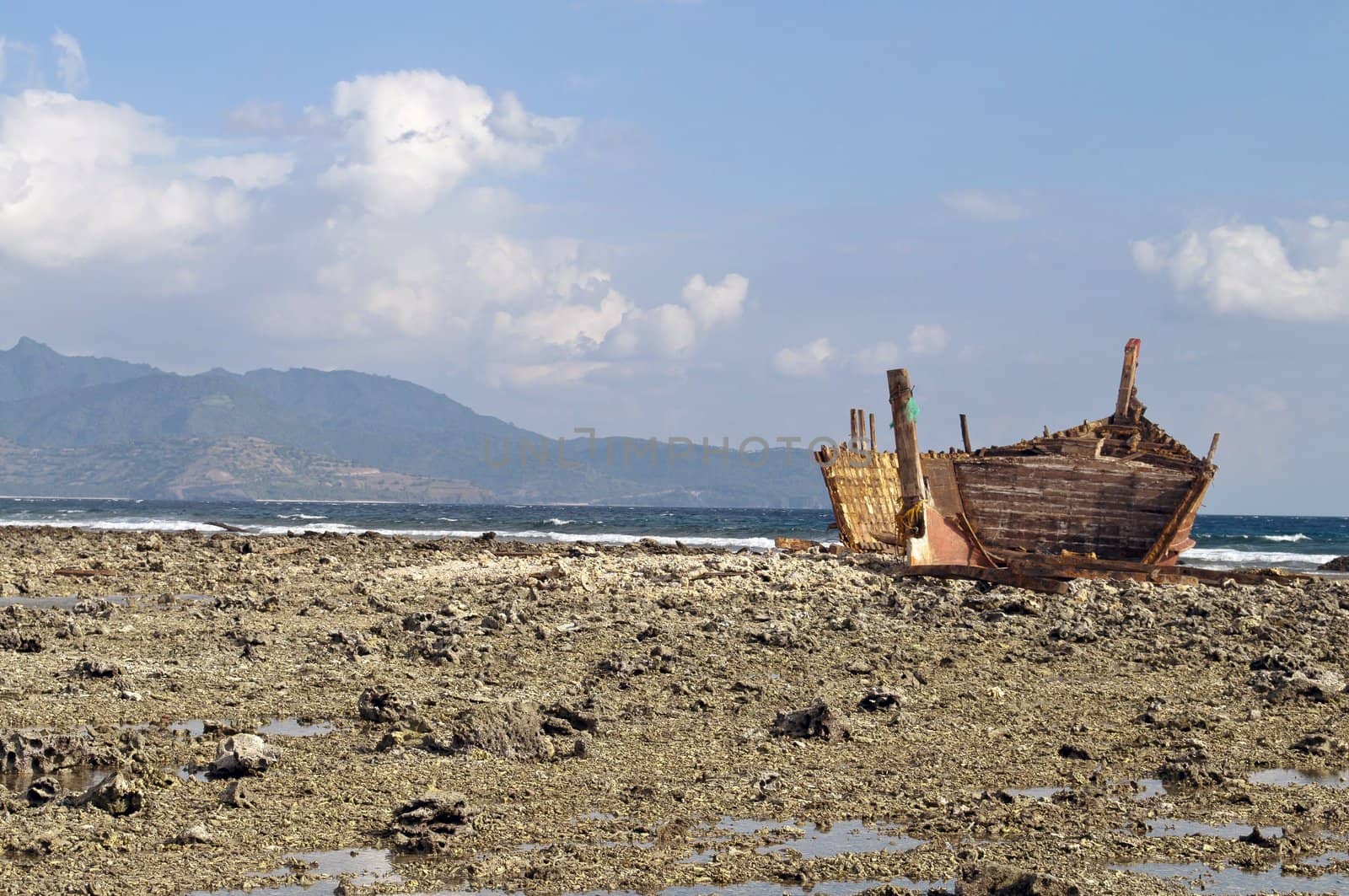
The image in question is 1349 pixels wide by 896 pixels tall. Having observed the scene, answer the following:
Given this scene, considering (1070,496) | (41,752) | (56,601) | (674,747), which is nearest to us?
(41,752)

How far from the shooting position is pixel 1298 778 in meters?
6.89

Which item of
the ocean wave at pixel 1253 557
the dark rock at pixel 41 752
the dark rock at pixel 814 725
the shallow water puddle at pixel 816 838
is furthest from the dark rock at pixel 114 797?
the ocean wave at pixel 1253 557

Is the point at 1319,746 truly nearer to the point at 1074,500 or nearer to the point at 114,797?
the point at 114,797

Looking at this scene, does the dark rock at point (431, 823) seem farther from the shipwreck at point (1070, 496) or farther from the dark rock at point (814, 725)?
the shipwreck at point (1070, 496)

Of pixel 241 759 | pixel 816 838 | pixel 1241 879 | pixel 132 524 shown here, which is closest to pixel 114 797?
pixel 241 759

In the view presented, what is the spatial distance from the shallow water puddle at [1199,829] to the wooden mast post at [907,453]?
40.3 feet

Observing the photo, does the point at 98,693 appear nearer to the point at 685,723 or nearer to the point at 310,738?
the point at 310,738

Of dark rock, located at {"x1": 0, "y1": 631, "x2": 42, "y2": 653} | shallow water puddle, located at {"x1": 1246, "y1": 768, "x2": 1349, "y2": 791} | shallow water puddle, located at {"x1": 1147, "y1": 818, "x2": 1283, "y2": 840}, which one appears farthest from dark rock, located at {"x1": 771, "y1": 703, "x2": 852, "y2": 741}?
dark rock, located at {"x1": 0, "y1": 631, "x2": 42, "y2": 653}

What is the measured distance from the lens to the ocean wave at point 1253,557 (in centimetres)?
3816

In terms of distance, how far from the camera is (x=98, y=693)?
29.5ft

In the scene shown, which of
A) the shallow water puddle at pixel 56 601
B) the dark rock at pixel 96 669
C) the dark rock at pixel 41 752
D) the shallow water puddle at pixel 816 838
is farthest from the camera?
the shallow water puddle at pixel 56 601

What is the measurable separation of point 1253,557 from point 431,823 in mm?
40688

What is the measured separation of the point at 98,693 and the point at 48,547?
20390 mm

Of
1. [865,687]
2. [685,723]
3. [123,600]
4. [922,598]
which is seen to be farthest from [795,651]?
[123,600]
